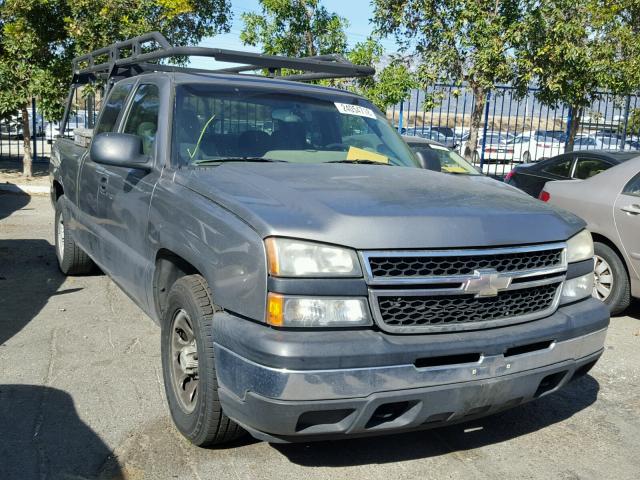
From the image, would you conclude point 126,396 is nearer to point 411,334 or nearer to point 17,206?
point 411,334

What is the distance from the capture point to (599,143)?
21016mm

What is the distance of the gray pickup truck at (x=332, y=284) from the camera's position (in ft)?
8.89

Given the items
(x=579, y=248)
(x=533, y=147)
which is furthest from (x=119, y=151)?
(x=533, y=147)

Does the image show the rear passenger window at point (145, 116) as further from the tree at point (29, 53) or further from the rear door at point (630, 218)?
the tree at point (29, 53)

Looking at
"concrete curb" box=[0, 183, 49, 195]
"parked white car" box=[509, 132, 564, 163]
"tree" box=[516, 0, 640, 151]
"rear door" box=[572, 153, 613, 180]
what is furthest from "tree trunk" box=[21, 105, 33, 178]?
"parked white car" box=[509, 132, 564, 163]

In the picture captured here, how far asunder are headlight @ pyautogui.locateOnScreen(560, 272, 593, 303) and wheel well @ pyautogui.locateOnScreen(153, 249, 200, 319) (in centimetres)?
188

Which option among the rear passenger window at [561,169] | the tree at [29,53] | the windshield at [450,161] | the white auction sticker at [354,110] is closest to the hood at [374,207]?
the white auction sticker at [354,110]

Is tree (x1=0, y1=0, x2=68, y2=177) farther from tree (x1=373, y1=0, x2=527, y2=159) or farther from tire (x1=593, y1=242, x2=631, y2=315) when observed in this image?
tire (x1=593, y1=242, x2=631, y2=315)

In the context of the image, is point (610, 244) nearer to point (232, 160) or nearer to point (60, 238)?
point (232, 160)

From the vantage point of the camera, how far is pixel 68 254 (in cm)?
647

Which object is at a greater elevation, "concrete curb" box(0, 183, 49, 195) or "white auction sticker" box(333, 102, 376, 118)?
"white auction sticker" box(333, 102, 376, 118)

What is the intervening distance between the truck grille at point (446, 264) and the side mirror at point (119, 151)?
1806 millimetres

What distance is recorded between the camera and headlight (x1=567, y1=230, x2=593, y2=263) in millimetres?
3367

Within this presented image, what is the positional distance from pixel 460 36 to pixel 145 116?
29.7 ft
